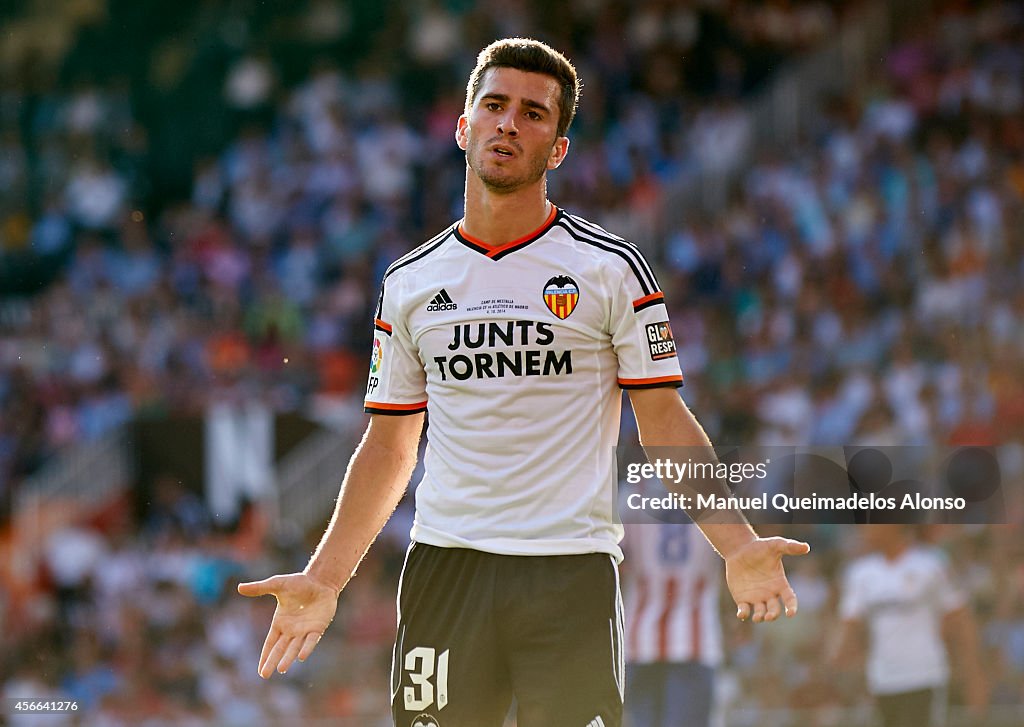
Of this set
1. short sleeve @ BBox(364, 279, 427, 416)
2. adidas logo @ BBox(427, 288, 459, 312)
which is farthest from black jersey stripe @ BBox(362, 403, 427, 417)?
adidas logo @ BBox(427, 288, 459, 312)

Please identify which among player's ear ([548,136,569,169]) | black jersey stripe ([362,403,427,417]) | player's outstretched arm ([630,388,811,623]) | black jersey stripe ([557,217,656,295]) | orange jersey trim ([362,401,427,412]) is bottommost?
player's outstretched arm ([630,388,811,623])

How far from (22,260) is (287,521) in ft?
16.3

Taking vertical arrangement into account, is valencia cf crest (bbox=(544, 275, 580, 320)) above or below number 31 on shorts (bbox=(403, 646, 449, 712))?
above

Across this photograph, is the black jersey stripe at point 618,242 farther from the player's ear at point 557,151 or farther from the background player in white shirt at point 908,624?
the background player in white shirt at point 908,624

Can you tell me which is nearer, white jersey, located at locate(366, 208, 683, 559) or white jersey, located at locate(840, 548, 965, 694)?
white jersey, located at locate(366, 208, 683, 559)

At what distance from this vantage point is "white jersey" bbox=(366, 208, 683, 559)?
407 centimetres

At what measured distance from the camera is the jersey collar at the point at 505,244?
13.8 ft

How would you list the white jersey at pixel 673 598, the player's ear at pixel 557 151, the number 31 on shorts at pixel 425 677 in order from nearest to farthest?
the number 31 on shorts at pixel 425 677, the player's ear at pixel 557 151, the white jersey at pixel 673 598

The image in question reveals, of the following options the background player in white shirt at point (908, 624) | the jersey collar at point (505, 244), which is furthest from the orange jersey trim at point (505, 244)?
the background player in white shirt at point (908, 624)

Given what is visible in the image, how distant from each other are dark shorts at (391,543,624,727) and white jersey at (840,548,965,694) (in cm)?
444

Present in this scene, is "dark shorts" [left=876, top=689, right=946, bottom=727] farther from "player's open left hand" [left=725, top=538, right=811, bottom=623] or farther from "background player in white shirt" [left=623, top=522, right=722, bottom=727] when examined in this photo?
"player's open left hand" [left=725, top=538, right=811, bottom=623]

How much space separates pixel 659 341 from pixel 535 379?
1.15 feet

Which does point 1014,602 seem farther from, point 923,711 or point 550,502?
point 550,502

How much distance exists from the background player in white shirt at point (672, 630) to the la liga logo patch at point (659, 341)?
159 inches
